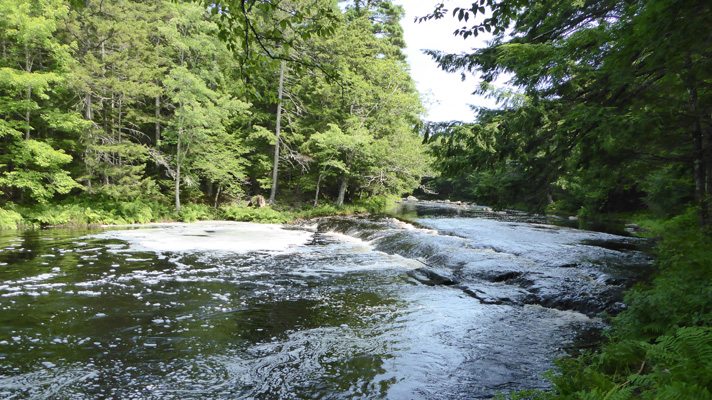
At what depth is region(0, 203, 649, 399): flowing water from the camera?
401 cm

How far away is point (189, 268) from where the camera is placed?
910cm

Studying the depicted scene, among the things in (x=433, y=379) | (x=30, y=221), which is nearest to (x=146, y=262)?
(x=433, y=379)

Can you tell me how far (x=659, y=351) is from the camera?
8.93ft

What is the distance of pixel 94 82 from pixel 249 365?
17253 millimetres

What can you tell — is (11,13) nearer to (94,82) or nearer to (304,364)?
(94,82)

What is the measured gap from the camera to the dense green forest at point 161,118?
15.2 metres

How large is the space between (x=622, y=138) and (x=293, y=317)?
581cm

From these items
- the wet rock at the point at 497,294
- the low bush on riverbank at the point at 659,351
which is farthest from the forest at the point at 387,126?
the wet rock at the point at 497,294

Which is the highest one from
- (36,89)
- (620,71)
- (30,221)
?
(36,89)

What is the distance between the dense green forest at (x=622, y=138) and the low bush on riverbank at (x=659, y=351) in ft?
0.04

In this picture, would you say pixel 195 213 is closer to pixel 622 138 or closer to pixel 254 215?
pixel 254 215

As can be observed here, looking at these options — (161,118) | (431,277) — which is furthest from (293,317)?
(161,118)

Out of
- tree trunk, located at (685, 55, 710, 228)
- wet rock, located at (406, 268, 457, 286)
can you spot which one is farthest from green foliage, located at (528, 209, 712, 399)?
wet rock, located at (406, 268, 457, 286)

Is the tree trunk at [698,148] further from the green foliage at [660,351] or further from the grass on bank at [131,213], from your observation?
the grass on bank at [131,213]
